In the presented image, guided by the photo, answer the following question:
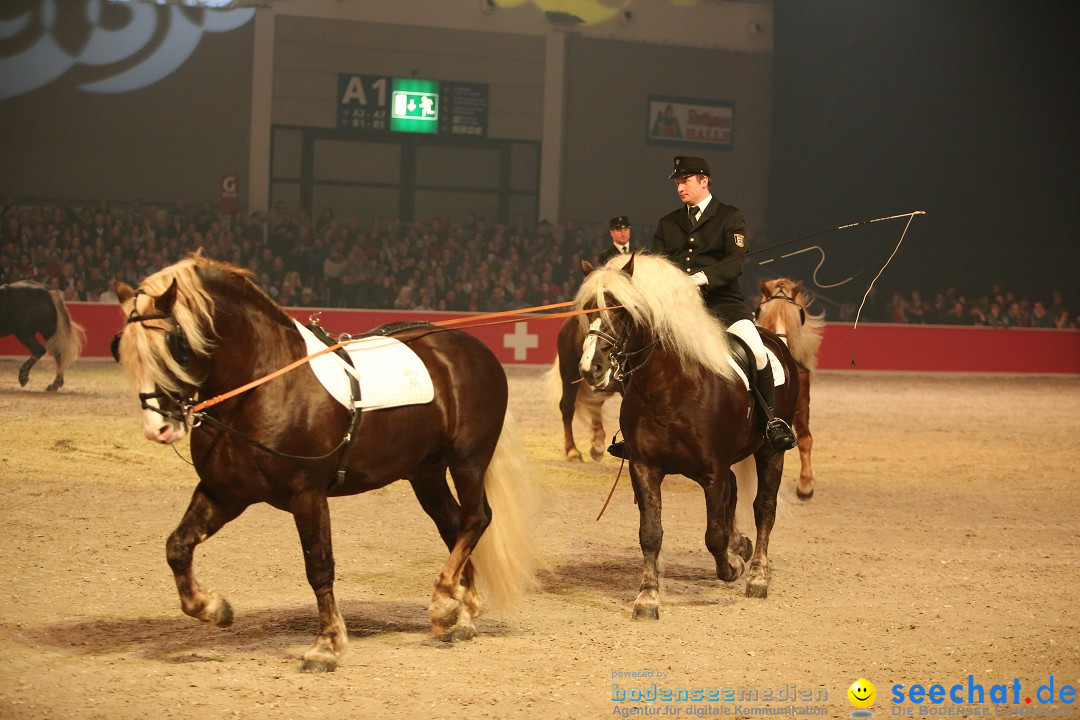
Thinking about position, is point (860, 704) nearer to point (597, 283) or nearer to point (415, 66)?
point (597, 283)

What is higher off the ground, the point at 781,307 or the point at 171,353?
the point at 781,307

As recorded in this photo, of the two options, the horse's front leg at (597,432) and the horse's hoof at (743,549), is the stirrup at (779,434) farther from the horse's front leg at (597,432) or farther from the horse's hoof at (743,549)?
the horse's front leg at (597,432)

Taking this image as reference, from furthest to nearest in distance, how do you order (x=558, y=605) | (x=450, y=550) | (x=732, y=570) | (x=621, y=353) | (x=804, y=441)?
(x=804, y=441) < (x=732, y=570) < (x=558, y=605) < (x=621, y=353) < (x=450, y=550)

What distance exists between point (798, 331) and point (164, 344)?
661 cm

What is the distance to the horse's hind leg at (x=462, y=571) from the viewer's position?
5.50 metres

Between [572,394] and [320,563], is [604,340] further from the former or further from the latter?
[572,394]

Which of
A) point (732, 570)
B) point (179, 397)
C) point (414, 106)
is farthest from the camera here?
point (414, 106)

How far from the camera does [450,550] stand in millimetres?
5867

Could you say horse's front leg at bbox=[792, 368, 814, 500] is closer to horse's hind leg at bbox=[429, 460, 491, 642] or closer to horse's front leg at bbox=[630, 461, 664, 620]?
horse's front leg at bbox=[630, 461, 664, 620]

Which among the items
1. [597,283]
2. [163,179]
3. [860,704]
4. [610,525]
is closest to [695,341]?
[597,283]

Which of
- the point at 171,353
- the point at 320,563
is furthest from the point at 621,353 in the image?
the point at 171,353

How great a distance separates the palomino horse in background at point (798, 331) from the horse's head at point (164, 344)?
6195mm

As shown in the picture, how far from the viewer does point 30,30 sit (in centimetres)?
2208

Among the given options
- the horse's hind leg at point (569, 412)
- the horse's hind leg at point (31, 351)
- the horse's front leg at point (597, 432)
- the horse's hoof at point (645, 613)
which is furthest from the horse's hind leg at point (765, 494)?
the horse's hind leg at point (31, 351)
